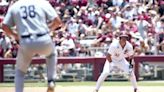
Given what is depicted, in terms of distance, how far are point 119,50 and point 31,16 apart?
5.76 m

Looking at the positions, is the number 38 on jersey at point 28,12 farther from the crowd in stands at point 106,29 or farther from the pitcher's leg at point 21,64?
the crowd in stands at point 106,29

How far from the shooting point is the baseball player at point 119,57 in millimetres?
13430

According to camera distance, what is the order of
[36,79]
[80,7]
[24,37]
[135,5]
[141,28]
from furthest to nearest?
[80,7] < [135,5] < [141,28] < [36,79] < [24,37]

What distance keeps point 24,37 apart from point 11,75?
1207 cm

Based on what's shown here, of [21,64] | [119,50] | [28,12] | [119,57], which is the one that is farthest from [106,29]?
[28,12]

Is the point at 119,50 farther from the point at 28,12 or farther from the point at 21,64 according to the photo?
the point at 28,12

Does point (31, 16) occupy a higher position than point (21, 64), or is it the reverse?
point (31, 16)

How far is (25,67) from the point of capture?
827 cm

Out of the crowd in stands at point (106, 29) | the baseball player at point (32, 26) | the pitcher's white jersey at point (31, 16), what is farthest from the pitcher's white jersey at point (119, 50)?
the pitcher's white jersey at point (31, 16)

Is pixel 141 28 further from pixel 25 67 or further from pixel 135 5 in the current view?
pixel 25 67

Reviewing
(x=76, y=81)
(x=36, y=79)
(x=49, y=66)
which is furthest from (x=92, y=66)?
(x=49, y=66)

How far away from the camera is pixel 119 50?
44.3ft

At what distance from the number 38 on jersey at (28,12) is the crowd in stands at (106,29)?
10.9 meters

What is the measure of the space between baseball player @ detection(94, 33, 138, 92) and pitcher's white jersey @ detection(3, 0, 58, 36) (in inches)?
212
